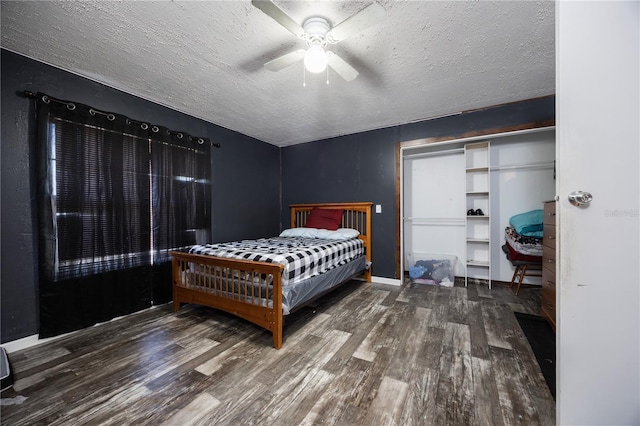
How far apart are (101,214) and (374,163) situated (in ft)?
11.3

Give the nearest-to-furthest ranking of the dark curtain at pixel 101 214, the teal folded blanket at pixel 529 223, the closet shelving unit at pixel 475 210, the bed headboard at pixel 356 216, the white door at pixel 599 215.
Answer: the white door at pixel 599 215 < the dark curtain at pixel 101 214 < the teal folded blanket at pixel 529 223 < the closet shelving unit at pixel 475 210 < the bed headboard at pixel 356 216

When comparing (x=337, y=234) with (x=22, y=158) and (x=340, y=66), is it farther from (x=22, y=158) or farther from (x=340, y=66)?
(x=22, y=158)

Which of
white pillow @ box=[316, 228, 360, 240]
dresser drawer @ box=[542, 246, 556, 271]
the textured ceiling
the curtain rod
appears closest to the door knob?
the textured ceiling

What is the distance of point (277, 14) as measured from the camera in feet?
4.42

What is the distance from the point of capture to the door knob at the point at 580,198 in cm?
88

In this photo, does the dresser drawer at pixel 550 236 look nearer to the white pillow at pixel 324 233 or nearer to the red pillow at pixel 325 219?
the white pillow at pixel 324 233

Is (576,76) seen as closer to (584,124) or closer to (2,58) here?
(584,124)

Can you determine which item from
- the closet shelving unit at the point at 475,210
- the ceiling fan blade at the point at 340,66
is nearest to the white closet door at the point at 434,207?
the closet shelving unit at the point at 475,210

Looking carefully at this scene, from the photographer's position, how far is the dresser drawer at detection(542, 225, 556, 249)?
2.10m

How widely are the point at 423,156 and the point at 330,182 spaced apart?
162cm

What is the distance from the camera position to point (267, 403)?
1350 mm

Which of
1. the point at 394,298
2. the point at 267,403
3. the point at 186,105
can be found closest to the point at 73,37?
the point at 186,105

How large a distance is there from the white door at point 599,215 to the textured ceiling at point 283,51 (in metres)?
0.90

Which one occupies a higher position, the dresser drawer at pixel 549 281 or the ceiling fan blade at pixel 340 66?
the ceiling fan blade at pixel 340 66
